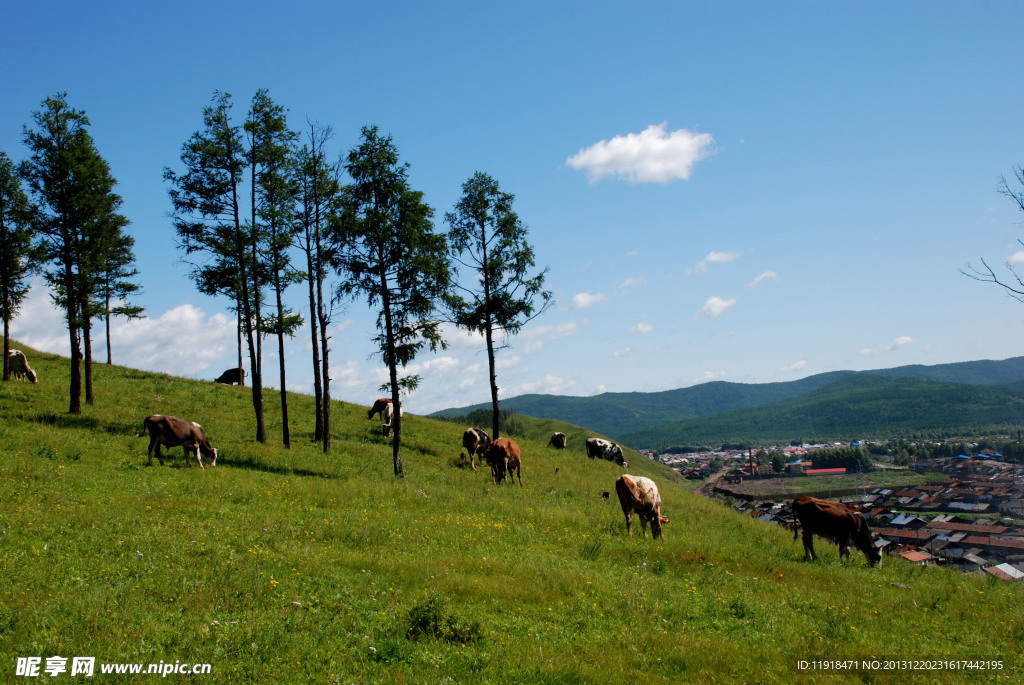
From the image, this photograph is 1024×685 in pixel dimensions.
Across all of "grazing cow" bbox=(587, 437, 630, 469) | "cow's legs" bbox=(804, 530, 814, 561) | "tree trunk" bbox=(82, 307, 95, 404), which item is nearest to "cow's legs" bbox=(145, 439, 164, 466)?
"tree trunk" bbox=(82, 307, 95, 404)

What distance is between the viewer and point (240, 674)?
6.45 m

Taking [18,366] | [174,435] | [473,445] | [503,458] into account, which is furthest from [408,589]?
[18,366]

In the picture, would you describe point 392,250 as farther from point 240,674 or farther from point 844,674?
point 844,674

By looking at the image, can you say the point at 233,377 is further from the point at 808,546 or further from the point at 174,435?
the point at 808,546

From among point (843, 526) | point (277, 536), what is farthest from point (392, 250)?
point (843, 526)

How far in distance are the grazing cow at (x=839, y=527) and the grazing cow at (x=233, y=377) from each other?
141ft

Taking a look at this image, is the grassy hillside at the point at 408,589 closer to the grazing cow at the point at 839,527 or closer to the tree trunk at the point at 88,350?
the grazing cow at the point at 839,527

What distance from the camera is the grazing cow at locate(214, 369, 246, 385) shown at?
153 ft

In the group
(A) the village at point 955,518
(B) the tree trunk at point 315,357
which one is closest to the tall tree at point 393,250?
(B) the tree trunk at point 315,357

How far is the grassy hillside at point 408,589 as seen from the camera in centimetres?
714

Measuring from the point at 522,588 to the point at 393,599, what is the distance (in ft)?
7.85

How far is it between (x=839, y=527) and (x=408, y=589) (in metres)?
15.1

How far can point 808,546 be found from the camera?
1772cm

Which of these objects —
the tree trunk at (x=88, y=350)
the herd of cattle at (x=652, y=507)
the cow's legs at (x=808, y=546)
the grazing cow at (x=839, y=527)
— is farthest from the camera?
the tree trunk at (x=88, y=350)
